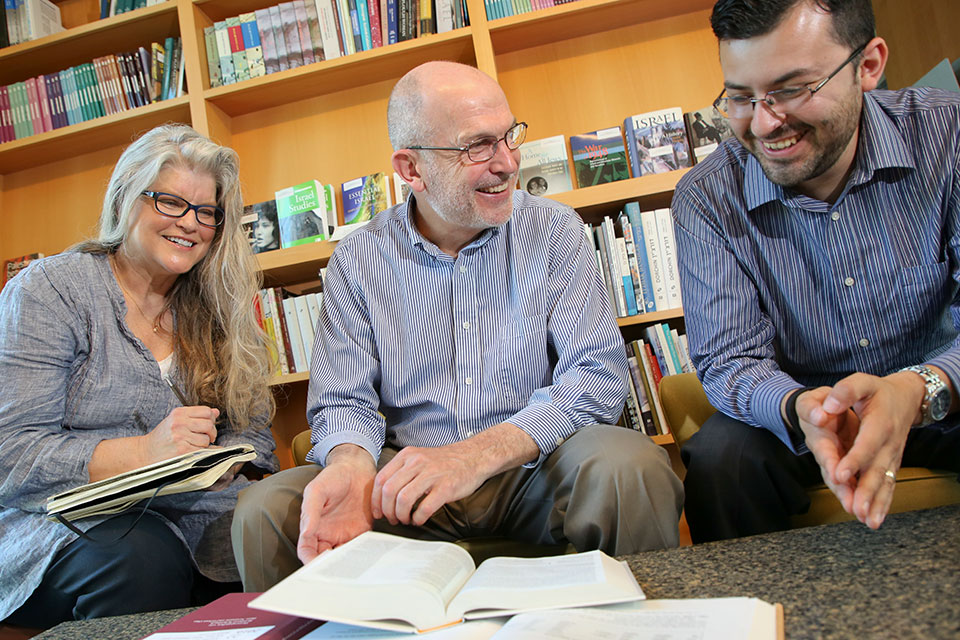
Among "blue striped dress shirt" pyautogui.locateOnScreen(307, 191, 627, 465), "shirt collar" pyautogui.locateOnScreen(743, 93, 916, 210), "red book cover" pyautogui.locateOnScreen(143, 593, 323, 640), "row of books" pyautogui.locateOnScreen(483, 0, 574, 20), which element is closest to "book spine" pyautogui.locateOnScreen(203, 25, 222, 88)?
"row of books" pyautogui.locateOnScreen(483, 0, 574, 20)

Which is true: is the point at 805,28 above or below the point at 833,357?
above

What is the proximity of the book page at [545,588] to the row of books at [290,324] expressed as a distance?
152 centimetres

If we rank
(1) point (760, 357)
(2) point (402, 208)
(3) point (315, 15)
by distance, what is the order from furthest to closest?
(3) point (315, 15) → (2) point (402, 208) → (1) point (760, 357)

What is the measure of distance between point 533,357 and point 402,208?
47 centimetres

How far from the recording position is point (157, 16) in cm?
240

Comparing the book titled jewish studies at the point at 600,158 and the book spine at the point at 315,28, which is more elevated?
the book spine at the point at 315,28

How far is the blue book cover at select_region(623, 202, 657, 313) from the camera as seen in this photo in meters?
2.02

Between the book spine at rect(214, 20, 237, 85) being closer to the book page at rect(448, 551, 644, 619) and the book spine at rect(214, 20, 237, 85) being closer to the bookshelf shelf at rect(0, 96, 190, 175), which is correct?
the bookshelf shelf at rect(0, 96, 190, 175)

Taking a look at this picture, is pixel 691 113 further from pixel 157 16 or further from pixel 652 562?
pixel 157 16

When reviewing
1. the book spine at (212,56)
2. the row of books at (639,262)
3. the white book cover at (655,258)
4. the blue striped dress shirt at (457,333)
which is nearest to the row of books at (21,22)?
the book spine at (212,56)

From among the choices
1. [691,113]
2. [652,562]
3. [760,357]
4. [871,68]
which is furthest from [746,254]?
[691,113]

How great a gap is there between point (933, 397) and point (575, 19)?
1.70 metres

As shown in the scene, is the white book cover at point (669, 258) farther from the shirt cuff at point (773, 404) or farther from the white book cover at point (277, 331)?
the white book cover at point (277, 331)

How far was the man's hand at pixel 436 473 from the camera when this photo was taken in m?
1.03
